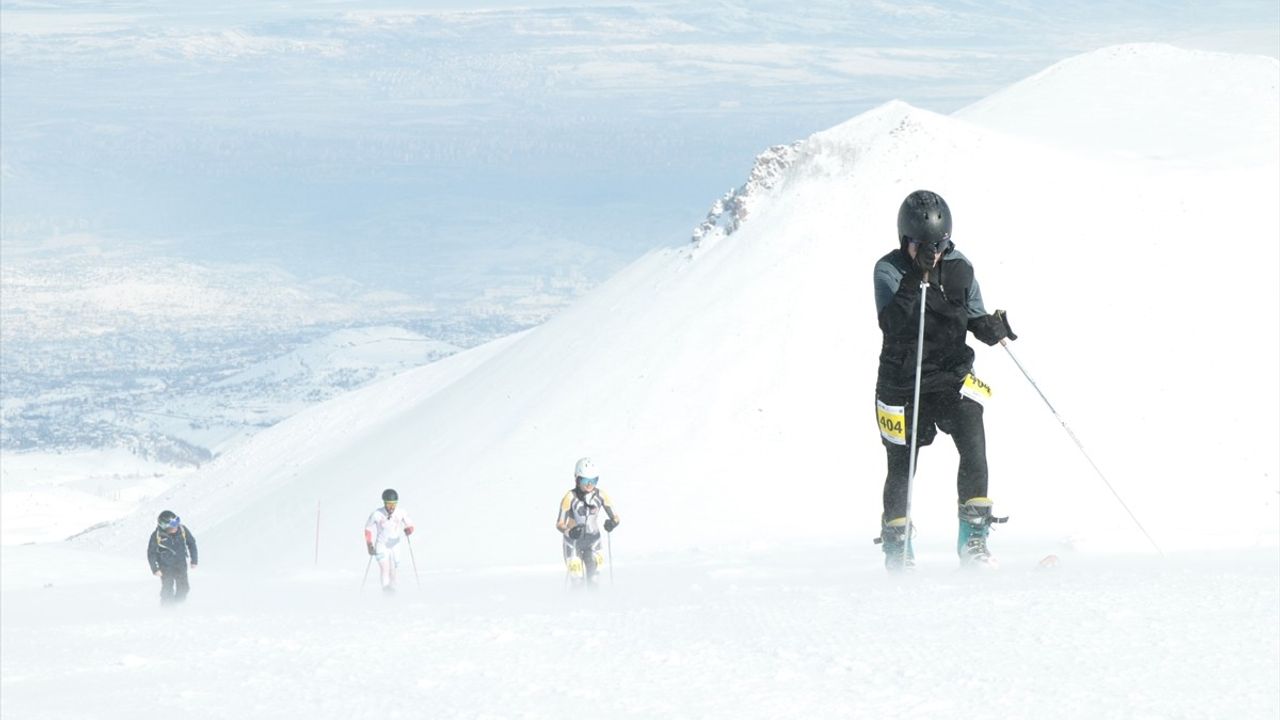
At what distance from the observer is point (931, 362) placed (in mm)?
9914

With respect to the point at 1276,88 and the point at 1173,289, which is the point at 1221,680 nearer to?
the point at 1173,289

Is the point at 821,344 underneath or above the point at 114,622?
above

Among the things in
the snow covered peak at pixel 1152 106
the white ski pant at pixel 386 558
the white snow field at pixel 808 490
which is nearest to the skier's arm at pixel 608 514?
the white snow field at pixel 808 490

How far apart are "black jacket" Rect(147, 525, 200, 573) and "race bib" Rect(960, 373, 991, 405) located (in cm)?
1372

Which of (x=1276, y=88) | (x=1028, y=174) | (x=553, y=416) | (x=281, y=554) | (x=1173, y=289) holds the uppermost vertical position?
(x=1276, y=88)

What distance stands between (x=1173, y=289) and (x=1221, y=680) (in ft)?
109

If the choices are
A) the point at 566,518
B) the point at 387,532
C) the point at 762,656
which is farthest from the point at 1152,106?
the point at 762,656

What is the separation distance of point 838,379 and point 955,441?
26296mm

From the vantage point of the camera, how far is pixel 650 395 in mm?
38094

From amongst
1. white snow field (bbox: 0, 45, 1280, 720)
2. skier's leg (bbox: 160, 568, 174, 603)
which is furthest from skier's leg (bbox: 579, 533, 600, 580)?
skier's leg (bbox: 160, 568, 174, 603)

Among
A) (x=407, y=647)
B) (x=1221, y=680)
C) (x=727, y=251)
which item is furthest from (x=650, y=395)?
(x=1221, y=680)

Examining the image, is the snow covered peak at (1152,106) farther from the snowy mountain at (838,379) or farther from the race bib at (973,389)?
the race bib at (973,389)

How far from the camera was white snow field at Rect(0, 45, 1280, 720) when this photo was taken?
728 centimetres

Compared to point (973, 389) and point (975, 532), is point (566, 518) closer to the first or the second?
point (975, 532)
